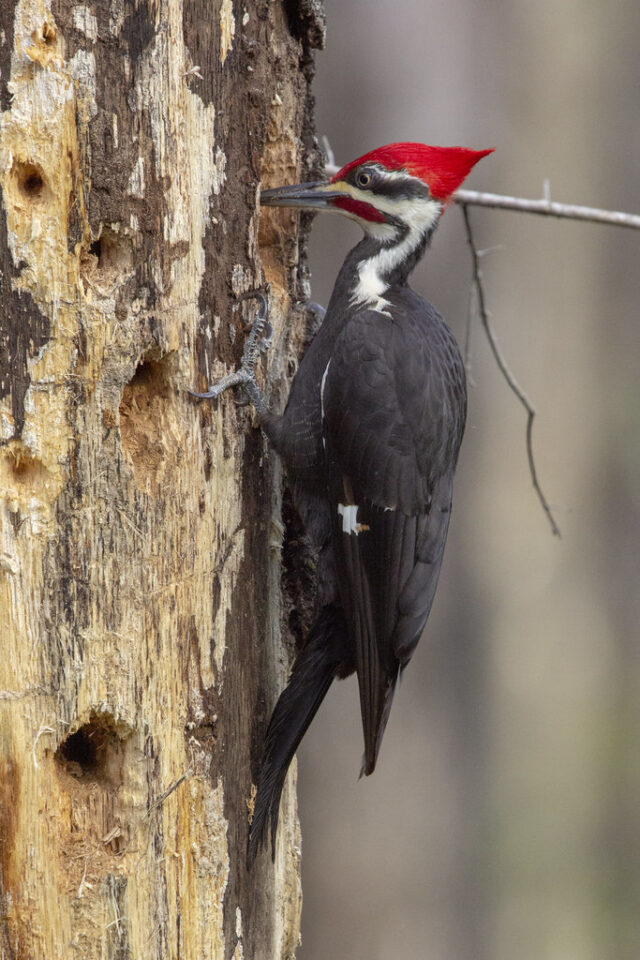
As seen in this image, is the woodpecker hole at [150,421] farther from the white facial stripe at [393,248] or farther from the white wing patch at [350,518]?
the white facial stripe at [393,248]

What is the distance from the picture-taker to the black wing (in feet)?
7.59

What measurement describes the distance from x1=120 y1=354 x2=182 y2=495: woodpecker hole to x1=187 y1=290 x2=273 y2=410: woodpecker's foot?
4.4 inches

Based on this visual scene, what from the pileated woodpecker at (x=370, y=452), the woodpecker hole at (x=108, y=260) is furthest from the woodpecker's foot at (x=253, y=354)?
the woodpecker hole at (x=108, y=260)

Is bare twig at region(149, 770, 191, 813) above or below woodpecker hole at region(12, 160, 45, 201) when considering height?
below

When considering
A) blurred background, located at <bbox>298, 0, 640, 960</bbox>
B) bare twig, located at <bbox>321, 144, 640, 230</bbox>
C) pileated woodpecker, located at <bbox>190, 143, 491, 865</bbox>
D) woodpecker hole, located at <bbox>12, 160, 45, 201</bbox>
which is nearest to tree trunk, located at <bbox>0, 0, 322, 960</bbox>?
woodpecker hole, located at <bbox>12, 160, 45, 201</bbox>

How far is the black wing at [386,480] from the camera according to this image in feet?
7.59

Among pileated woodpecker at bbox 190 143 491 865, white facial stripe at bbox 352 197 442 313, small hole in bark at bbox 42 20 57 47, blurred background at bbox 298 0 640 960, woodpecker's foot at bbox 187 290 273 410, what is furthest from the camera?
blurred background at bbox 298 0 640 960

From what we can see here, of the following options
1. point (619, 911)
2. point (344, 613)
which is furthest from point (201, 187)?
point (619, 911)

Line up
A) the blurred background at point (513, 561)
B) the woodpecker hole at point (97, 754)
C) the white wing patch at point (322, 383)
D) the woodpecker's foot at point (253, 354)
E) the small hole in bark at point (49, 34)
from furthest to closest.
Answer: the blurred background at point (513, 561)
the white wing patch at point (322, 383)
the woodpecker's foot at point (253, 354)
the woodpecker hole at point (97, 754)
the small hole in bark at point (49, 34)

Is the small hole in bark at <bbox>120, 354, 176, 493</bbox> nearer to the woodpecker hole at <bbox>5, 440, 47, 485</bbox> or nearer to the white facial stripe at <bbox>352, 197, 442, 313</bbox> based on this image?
the woodpecker hole at <bbox>5, 440, 47, 485</bbox>

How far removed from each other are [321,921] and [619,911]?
7.17ft

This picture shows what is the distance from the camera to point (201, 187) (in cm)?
204

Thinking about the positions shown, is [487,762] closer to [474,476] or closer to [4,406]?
[474,476]

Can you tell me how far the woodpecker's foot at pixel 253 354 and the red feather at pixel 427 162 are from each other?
0.46m
